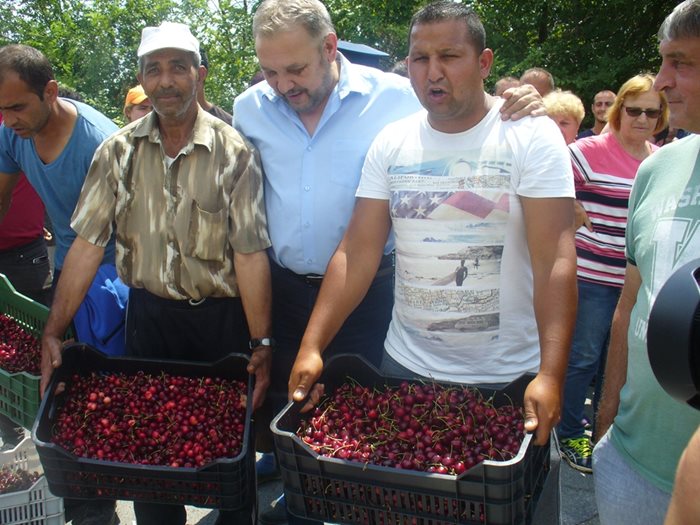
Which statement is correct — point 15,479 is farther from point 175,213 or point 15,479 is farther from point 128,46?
point 128,46

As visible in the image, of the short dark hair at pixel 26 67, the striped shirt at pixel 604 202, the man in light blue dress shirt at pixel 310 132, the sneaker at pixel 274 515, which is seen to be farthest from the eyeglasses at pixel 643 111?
the short dark hair at pixel 26 67

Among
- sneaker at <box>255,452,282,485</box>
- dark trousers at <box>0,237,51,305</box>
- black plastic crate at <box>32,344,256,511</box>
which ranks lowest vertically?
sneaker at <box>255,452,282,485</box>

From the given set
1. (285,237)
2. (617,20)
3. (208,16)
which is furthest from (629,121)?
(208,16)

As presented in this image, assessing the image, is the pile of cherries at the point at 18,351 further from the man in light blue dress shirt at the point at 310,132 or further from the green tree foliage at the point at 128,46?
the green tree foliage at the point at 128,46

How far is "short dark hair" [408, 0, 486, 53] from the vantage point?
6.68ft

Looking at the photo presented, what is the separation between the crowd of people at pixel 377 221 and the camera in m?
1.71

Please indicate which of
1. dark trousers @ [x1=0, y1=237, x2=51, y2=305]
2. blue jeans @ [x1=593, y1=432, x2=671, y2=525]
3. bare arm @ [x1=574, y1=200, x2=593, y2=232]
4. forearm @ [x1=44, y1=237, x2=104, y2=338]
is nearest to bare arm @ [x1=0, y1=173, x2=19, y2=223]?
dark trousers @ [x1=0, y1=237, x2=51, y2=305]

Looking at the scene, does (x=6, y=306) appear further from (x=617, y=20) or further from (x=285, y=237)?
(x=617, y=20)

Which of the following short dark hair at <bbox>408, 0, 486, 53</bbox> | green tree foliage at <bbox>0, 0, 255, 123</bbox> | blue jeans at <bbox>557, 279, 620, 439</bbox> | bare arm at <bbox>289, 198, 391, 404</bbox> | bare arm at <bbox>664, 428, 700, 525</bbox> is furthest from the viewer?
green tree foliage at <bbox>0, 0, 255, 123</bbox>

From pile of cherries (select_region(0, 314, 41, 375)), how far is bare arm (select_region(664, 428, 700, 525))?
263 centimetres

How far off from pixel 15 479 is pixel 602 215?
3.13m

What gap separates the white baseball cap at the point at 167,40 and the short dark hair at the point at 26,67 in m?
0.82

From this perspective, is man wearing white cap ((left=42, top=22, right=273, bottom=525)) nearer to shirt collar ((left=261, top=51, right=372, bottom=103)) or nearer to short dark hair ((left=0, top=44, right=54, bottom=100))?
shirt collar ((left=261, top=51, right=372, bottom=103))

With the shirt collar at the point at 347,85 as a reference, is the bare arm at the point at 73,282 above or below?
below
